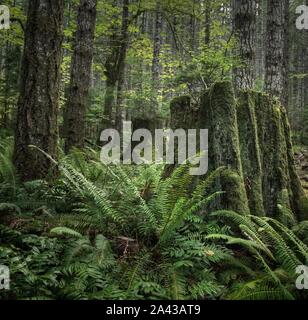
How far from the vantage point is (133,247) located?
13.5ft

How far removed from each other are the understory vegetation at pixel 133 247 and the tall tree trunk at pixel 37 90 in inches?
15.8

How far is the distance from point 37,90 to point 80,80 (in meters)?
2.96

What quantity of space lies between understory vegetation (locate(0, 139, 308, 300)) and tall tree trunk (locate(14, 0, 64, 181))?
0.40m

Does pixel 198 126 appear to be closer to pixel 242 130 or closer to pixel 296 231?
pixel 242 130

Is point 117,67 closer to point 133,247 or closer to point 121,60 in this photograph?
point 121,60

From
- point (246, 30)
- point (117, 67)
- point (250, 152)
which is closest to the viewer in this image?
point (250, 152)

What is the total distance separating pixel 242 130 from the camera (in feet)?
17.6

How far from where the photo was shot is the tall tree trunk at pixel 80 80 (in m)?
8.15

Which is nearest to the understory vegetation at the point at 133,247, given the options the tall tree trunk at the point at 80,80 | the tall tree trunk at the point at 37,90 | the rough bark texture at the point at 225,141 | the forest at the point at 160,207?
the forest at the point at 160,207

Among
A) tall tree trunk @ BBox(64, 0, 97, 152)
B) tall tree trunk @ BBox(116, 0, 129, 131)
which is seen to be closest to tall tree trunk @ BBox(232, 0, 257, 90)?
tall tree trunk @ BBox(64, 0, 97, 152)

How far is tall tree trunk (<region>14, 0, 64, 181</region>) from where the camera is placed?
5.49 meters

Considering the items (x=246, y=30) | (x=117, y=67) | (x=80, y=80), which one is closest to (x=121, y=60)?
(x=117, y=67)

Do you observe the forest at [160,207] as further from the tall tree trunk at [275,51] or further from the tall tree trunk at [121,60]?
the tall tree trunk at [121,60]

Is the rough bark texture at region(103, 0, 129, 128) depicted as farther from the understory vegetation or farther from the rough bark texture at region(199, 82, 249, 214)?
the understory vegetation
